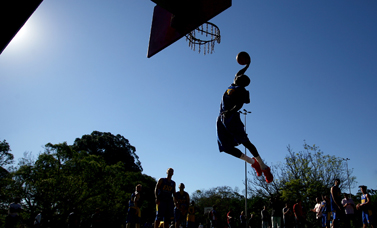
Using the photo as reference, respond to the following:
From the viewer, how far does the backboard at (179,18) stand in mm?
3702

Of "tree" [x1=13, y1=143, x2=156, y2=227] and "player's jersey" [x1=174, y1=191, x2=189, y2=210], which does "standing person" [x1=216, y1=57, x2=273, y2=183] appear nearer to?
"player's jersey" [x1=174, y1=191, x2=189, y2=210]

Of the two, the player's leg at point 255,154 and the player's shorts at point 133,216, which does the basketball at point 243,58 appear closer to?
the player's leg at point 255,154

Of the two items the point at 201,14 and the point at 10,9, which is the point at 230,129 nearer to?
the point at 201,14

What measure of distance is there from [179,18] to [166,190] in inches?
205

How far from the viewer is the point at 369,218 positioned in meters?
9.30

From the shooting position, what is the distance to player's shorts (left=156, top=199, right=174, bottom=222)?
754 cm

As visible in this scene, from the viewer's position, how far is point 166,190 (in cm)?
785

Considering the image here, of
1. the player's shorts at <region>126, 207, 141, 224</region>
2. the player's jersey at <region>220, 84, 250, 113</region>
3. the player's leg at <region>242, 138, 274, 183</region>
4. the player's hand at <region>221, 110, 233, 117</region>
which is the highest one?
the player's jersey at <region>220, 84, 250, 113</region>

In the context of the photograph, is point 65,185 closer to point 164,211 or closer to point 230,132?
point 164,211

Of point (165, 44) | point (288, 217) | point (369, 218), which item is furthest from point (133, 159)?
point (165, 44)

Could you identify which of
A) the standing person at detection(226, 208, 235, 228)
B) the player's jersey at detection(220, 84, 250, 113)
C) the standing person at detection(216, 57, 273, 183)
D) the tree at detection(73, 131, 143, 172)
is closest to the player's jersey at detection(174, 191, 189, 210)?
the standing person at detection(216, 57, 273, 183)

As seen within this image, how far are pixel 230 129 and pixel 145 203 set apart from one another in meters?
45.5

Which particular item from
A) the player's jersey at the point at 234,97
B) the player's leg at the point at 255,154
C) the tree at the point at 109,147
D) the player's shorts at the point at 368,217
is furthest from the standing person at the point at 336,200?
the tree at the point at 109,147

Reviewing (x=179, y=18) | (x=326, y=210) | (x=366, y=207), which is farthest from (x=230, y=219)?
(x=179, y=18)
